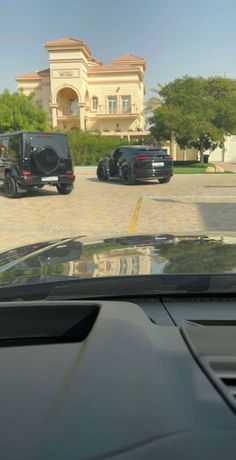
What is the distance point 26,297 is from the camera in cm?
229

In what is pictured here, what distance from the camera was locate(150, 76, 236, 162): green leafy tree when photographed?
36737mm

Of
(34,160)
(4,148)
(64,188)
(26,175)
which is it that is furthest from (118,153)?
(26,175)

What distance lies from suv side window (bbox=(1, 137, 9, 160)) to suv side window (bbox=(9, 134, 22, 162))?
0.95ft

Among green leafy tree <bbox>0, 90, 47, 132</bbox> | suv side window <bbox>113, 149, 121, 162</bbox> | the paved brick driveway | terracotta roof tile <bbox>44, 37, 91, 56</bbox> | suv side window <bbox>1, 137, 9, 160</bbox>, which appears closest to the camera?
the paved brick driveway

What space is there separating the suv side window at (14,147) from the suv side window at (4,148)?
0.29m

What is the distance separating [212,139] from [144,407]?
37.5m

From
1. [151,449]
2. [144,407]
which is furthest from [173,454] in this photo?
[144,407]

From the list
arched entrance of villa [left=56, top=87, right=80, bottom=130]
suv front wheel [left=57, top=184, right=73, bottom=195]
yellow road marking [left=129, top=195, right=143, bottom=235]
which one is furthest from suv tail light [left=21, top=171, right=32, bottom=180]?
arched entrance of villa [left=56, top=87, right=80, bottom=130]

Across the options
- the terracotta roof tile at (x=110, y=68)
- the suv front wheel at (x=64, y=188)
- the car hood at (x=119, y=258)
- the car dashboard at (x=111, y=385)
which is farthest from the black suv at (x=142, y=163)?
the terracotta roof tile at (x=110, y=68)

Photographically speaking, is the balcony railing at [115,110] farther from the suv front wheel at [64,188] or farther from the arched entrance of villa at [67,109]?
the suv front wheel at [64,188]

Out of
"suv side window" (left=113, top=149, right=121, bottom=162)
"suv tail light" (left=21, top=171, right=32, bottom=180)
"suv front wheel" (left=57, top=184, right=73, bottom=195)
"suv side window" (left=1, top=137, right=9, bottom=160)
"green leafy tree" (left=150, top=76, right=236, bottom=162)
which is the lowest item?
"suv front wheel" (left=57, top=184, right=73, bottom=195)

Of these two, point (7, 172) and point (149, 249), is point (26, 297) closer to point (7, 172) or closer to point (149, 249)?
point (149, 249)

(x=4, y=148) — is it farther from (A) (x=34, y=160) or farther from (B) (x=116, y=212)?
(B) (x=116, y=212)

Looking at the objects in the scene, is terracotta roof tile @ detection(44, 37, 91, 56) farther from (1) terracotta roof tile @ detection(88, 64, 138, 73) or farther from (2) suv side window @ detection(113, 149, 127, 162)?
(2) suv side window @ detection(113, 149, 127, 162)
